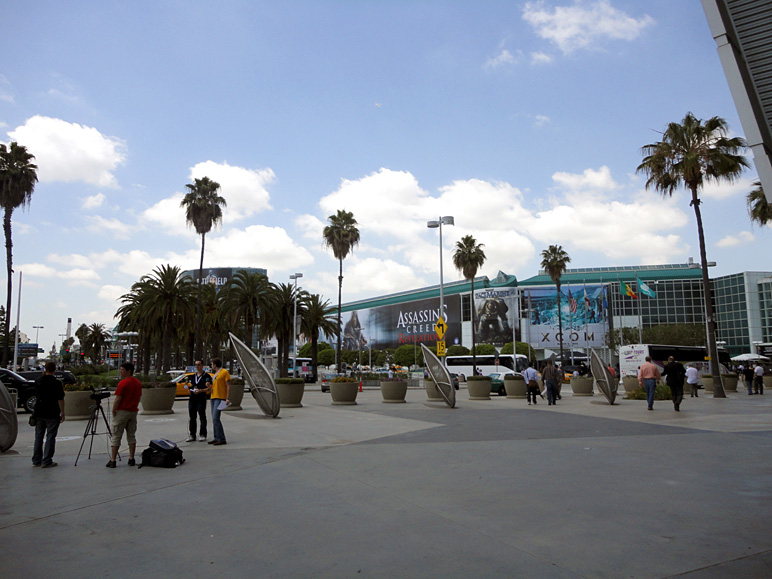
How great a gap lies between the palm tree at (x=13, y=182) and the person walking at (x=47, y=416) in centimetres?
3410

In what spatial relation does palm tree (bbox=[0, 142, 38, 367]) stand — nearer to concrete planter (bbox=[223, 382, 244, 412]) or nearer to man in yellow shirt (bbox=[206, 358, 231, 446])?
concrete planter (bbox=[223, 382, 244, 412])

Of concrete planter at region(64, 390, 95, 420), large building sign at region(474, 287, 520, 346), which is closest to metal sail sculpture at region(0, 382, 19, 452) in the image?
concrete planter at region(64, 390, 95, 420)

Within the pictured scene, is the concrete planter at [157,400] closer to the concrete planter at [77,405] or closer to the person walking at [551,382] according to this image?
the concrete planter at [77,405]

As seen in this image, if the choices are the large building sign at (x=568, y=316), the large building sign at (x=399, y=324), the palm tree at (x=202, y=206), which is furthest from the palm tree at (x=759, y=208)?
the large building sign at (x=399, y=324)

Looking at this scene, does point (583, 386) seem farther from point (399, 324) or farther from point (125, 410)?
point (399, 324)

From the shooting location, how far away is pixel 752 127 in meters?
6.18

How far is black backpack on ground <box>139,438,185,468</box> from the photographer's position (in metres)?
8.58

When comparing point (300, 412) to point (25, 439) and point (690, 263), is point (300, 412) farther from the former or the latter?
point (690, 263)

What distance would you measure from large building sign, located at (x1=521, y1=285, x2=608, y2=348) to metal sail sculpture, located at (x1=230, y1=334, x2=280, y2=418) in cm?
8782

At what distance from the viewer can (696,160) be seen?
85.6 ft

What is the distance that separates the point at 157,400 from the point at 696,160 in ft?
79.6

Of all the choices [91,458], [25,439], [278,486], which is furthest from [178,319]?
[278,486]

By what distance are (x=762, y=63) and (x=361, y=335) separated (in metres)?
139

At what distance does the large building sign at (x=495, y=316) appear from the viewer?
350ft
